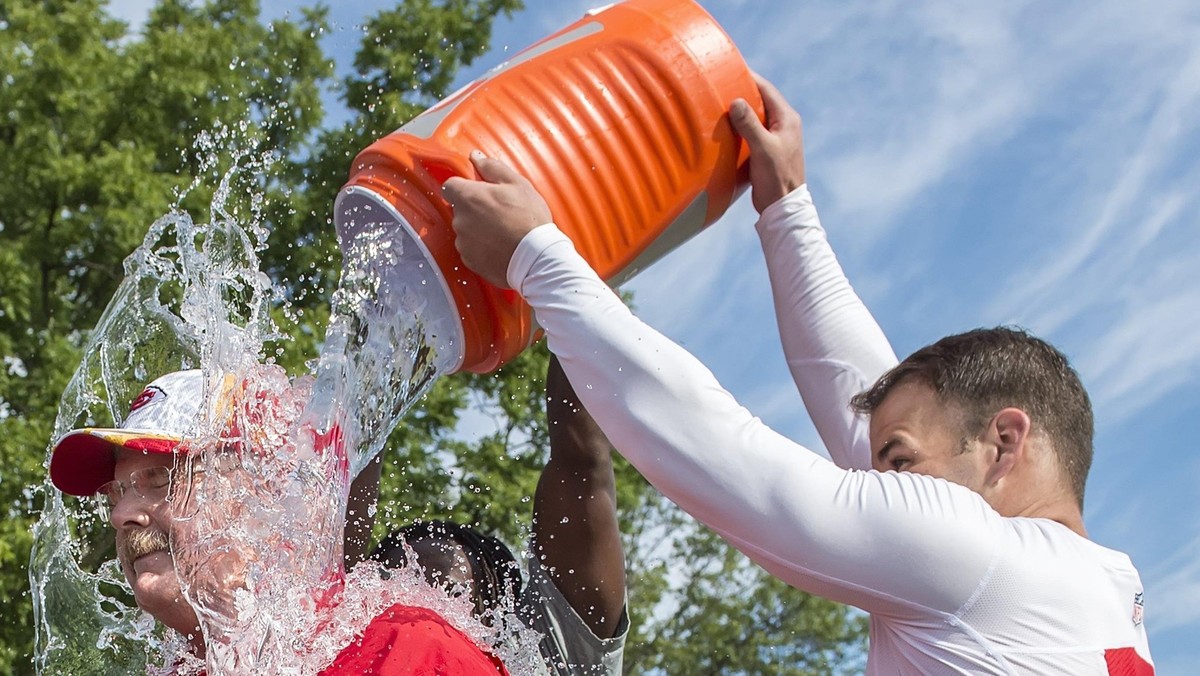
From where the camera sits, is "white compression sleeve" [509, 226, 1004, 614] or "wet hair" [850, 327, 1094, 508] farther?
"wet hair" [850, 327, 1094, 508]

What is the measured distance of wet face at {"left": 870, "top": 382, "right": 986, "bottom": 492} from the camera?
6.51 ft

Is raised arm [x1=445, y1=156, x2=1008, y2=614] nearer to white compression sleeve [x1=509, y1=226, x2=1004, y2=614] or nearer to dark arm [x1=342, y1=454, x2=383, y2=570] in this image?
white compression sleeve [x1=509, y1=226, x2=1004, y2=614]

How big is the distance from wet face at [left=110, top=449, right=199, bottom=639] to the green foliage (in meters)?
5.20

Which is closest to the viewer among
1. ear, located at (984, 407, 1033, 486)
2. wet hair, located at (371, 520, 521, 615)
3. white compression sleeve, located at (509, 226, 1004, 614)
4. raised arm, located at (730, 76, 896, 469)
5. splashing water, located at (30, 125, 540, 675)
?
white compression sleeve, located at (509, 226, 1004, 614)

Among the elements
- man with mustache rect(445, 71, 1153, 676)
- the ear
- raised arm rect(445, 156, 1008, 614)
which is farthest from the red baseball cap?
the ear

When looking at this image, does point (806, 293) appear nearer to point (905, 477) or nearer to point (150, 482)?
point (905, 477)

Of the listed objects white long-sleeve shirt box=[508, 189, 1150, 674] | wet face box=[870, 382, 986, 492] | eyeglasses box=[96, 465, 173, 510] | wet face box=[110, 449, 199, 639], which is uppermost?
wet face box=[870, 382, 986, 492]

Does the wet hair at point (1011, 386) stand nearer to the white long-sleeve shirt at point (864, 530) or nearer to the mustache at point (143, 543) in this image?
the white long-sleeve shirt at point (864, 530)

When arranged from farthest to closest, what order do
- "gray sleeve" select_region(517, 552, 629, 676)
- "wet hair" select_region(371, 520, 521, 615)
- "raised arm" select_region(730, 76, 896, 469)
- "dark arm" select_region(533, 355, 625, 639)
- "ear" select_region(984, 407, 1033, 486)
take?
1. "dark arm" select_region(533, 355, 625, 639)
2. "gray sleeve" select_region(517, 552, 629, 676)
3. "wet hair" select_region(371, 520, 521, 615)
4. "raised arm" select_region(730, 76, 896, 469)
5. "ear" select_region(984, 407, 1033, 486)

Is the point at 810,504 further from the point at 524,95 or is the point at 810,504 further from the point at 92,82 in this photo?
the point at 92,82

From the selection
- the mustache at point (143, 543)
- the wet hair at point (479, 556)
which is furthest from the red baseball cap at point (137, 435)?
the wet hair at point (479, 556)

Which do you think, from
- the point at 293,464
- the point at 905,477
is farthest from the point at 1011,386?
the point at 293,464

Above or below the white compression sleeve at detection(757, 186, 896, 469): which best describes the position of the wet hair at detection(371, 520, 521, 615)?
below

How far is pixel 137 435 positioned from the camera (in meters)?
2.52
